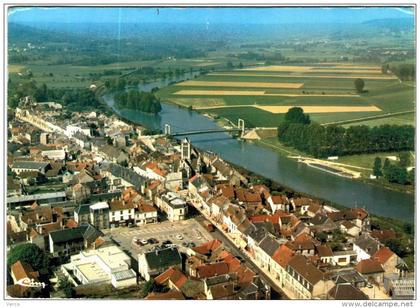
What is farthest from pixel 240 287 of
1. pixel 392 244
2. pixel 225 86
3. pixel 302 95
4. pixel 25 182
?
pixel 225 86

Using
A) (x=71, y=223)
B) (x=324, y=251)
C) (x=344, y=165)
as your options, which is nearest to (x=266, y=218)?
(x=324, y=251)

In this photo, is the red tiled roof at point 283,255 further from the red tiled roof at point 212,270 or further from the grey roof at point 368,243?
the grey roof at point 368,243

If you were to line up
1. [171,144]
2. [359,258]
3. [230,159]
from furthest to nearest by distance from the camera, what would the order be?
[171,144], [230,159], [359,258]

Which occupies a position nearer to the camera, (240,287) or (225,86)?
(240,287)

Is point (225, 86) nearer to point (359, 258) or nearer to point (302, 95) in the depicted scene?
point (302, 95)

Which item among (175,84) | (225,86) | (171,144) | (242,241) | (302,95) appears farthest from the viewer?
(175,84)
